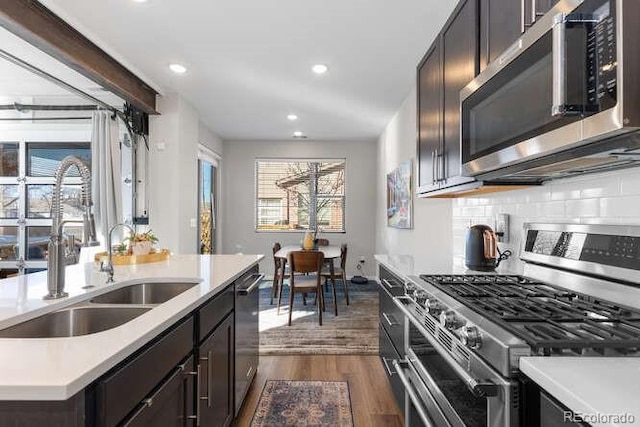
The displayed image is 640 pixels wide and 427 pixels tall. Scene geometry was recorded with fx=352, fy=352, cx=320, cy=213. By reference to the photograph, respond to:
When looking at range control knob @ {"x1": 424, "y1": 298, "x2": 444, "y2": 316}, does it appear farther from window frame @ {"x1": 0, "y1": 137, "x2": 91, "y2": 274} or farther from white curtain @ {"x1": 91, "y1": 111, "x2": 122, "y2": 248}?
window frame @ {"x1": 0, "y1": 137, "x2": 91, "y2": 274}

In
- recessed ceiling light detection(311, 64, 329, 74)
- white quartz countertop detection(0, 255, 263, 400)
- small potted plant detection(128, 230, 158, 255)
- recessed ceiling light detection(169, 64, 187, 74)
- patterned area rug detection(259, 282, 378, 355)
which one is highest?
recessed ceiling light detection(311, 64, 329, 74)

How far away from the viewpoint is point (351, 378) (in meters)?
2.62

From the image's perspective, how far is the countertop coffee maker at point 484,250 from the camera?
6.09 ft

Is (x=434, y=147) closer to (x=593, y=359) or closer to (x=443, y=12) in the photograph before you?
(x=443, y=12)

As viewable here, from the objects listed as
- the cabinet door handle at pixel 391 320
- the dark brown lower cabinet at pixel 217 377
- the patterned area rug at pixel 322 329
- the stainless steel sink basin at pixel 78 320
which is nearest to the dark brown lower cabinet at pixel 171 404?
the dark brown lower cabinet at pixel 217 377

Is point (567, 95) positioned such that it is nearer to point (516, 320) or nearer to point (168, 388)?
point (516, 320)

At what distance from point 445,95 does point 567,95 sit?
4.26ft

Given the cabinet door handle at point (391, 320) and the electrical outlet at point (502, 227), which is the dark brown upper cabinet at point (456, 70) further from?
the cabinet door handle at point (391, 320)

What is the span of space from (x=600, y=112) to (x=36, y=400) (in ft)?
4.42

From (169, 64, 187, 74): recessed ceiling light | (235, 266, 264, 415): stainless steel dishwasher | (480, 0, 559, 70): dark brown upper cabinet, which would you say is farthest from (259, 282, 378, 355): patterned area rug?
(169, 64, 187, 74): recessed ceiling light

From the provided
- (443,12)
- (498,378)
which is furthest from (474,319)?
(443,12)

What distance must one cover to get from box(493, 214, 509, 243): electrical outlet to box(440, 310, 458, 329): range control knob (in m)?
0.94

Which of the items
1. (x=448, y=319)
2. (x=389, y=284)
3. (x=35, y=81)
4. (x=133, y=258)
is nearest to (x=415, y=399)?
(x=448, y=319)

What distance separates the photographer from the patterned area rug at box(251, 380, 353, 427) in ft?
6.76
